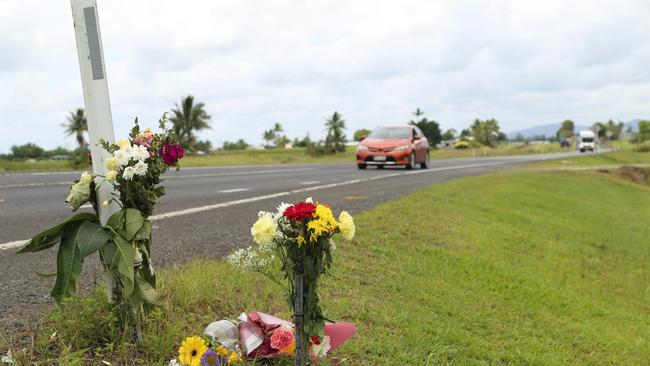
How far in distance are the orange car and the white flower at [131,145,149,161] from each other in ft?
52.2

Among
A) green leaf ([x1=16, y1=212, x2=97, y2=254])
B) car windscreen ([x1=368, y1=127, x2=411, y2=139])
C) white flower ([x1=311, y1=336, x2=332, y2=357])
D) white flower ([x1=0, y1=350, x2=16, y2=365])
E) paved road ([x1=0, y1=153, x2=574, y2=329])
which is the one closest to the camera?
white flower ([x1=0, y1=350, x2=16, y2=365])

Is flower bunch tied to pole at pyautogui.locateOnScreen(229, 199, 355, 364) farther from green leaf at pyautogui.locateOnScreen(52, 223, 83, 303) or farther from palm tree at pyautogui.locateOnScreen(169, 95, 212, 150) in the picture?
palm tree at pyautogui.locateOnScreen(169, 95, 212, 150)

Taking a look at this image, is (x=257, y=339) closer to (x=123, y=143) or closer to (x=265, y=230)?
(x=265, y=230)

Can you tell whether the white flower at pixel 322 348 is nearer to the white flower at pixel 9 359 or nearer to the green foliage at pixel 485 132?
the white flower at pixel 9 359

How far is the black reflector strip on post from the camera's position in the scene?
2863 millimetres

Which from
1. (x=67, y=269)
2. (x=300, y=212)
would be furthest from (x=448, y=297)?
(x=67, y=269)

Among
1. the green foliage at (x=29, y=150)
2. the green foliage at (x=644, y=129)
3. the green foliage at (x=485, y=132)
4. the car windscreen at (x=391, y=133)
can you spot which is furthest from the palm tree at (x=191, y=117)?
the green foliage at (x=644, y=129)

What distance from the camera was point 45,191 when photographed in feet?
34.2

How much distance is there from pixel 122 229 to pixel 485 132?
124 metres

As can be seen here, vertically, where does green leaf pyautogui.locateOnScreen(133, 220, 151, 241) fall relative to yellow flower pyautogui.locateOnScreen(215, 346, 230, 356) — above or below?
above

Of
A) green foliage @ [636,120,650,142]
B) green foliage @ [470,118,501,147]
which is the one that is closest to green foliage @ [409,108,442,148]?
green foliage @ [470,118,501,147]

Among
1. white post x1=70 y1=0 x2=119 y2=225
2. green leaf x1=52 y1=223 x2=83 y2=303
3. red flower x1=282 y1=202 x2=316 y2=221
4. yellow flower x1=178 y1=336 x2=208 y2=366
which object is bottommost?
yellow flower x1=178 y1=336 x2=208 y2=366

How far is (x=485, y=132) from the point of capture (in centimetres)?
12025

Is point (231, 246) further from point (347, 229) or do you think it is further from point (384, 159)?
point (384, 159)
